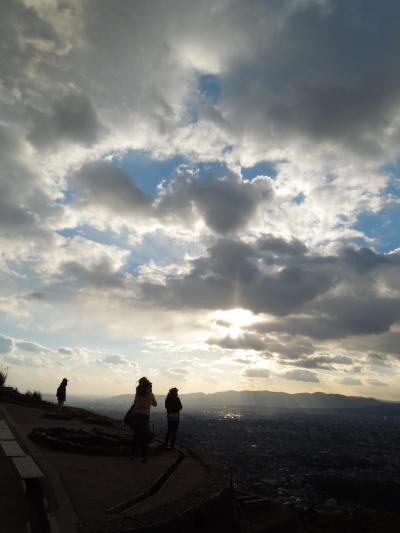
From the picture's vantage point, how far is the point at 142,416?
312 inches

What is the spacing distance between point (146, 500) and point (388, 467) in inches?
2742

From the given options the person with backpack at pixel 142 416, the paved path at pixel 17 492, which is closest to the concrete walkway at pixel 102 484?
the paved path at pixel 17 492

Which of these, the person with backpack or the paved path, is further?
the person with backpack

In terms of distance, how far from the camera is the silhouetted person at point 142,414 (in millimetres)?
7789

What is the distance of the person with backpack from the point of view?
7.79 meters

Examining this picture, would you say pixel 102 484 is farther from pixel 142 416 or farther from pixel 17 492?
pixel 142 416

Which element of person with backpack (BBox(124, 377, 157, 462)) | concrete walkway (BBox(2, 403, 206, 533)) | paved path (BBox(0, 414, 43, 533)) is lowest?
concrete walkway (BBox(2, 403, 206, 533))

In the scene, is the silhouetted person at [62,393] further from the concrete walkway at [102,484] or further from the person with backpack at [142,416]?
the person with backpack at [142,416]

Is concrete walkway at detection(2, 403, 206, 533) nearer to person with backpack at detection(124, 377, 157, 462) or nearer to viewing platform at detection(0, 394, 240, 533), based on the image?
viewing platform at detection(0, 394, 240, 533)

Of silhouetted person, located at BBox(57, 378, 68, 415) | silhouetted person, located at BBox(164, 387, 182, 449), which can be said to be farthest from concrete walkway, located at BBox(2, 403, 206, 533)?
silhouetted person, located at BBox(57, 378, 68, 415)

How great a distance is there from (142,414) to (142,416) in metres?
0.04

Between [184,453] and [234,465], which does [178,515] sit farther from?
[234,465]

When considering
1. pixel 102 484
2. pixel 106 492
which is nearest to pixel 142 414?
pixel 102 484

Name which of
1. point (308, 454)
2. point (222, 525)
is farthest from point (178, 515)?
point (308, 454)
